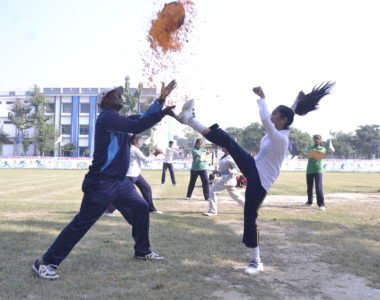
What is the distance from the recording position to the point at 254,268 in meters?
5.11

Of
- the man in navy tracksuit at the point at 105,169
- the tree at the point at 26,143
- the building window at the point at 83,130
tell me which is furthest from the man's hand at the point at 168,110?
the building window at the point at 83,130

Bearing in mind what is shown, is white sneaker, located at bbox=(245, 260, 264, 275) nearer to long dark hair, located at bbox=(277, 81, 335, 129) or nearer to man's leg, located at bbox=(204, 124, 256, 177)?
man's leg, located at bbox=(204, 124, 256, 177)

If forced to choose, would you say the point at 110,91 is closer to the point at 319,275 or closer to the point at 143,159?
the point at 319,275

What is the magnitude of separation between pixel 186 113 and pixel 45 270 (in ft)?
8.07

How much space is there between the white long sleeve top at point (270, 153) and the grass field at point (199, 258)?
1195mm

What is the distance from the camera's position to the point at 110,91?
208 inches

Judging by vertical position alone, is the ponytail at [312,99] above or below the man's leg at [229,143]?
above

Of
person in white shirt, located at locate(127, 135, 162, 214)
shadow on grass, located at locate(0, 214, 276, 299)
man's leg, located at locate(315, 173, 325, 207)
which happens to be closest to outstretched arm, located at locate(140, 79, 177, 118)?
shadow on grass, located at locate(0, 214, 276, 299)

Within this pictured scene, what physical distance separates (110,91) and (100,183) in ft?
3.85

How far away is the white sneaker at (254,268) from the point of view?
505cm

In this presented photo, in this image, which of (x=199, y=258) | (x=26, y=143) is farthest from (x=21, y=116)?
(x=199, y=258)

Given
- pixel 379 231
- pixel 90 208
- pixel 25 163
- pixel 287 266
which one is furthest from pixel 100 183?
pixel 25 163

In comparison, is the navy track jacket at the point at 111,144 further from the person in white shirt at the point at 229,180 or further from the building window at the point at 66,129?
the building window at the point at 66,129

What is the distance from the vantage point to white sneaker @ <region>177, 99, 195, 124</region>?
5.25m
